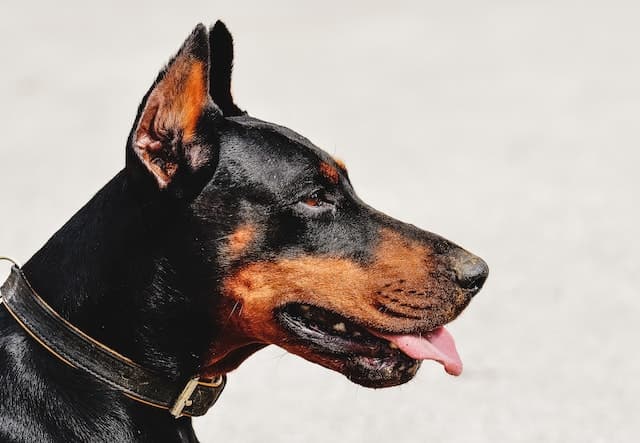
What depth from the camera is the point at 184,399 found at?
11.1 feet

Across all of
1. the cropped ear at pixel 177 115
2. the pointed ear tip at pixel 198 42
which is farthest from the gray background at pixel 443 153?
the pointed ear tip at pixel 198 42

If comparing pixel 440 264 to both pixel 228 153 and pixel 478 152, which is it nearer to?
pixel 228 153

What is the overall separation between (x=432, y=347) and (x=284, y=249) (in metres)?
0.58

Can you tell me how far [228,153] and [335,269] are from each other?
1.58 feet

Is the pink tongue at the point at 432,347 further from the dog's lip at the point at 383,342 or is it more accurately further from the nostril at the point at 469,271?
the nostril at the point at 469,271

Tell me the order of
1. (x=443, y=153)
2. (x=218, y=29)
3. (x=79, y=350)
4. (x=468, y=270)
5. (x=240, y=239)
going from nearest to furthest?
(x=79, y=350) → (x=240, y=239) → (x=468, y=270) → (x=218, y=29) → (x=443, y=153)

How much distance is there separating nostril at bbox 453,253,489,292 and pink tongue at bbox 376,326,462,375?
0.20 m

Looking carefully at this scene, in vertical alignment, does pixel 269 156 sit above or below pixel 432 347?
above

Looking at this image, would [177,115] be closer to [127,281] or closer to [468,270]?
[127,281]

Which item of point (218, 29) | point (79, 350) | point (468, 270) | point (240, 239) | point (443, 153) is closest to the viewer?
point (79, 350)

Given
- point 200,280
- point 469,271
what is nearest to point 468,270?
point 469,271

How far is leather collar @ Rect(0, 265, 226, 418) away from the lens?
10.5 feet

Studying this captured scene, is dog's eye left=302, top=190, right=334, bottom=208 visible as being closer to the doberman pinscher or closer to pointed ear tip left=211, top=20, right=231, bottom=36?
the doberman pinscher

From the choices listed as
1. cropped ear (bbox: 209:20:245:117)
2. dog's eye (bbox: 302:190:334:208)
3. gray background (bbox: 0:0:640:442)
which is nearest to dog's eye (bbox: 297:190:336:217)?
dog's eye (bbox: 302:190:334:208)
